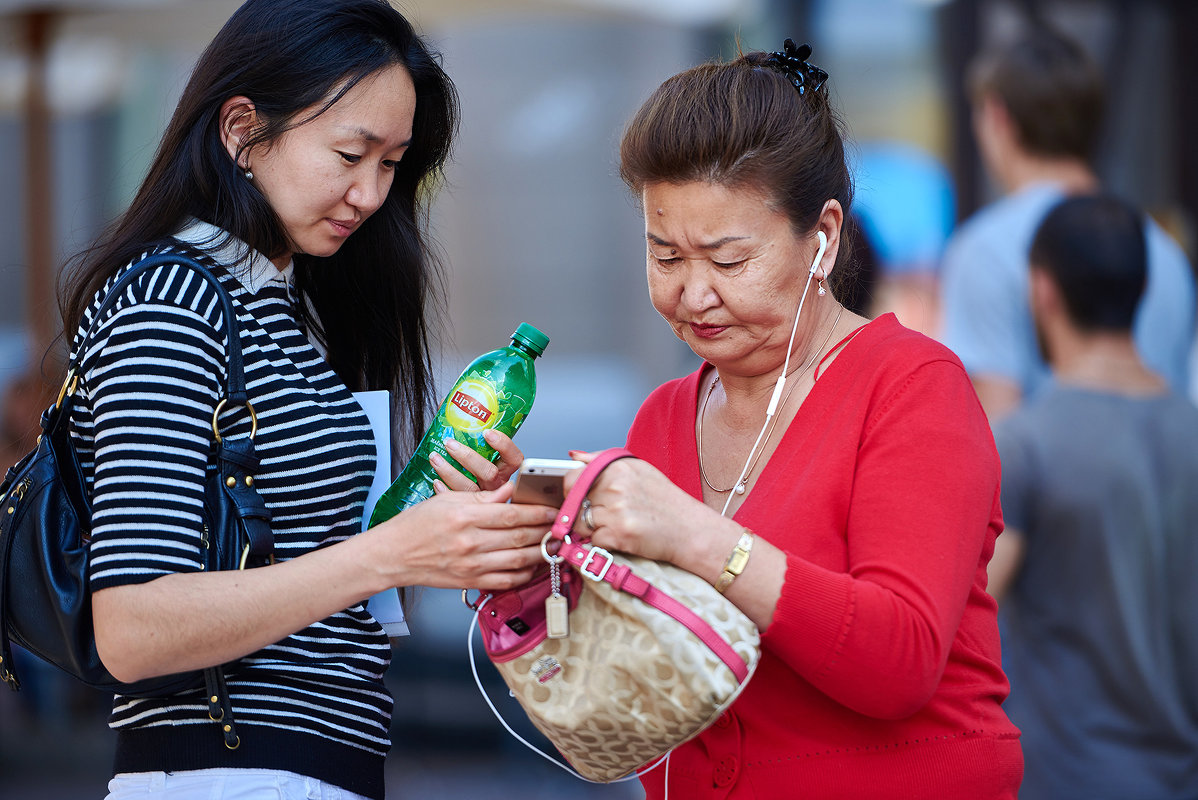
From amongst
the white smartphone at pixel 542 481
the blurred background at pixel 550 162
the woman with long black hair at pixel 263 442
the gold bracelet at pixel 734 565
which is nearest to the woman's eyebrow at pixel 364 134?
the woman with long black hair at pixel 263 442

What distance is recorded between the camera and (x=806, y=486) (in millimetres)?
1598

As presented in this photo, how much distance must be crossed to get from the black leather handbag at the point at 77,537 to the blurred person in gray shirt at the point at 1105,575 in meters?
1.85

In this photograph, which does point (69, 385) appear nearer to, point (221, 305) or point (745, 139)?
point (221, 305)

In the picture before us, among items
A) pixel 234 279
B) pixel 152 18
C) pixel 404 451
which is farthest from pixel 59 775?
pixel 234 279

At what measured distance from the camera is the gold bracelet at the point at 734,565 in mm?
1449

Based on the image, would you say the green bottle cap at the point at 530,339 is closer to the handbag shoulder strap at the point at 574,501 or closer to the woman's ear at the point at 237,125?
the handbag shoulder strap at the point at 574,501

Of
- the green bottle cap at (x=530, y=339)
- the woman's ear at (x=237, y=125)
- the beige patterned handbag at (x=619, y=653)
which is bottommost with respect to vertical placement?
the beige patterned handbag at (x=619, y=653)

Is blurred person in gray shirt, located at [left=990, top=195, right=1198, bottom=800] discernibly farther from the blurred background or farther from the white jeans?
the blurred background

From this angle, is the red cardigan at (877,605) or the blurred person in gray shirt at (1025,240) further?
the blurred person in gray shirt at (1025,240)

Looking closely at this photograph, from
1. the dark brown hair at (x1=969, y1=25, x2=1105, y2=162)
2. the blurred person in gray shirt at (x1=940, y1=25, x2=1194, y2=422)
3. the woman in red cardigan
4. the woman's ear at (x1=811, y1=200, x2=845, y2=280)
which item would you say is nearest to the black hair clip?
the woman in red cardigan

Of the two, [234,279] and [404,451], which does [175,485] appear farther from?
[404,451]

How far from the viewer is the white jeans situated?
1.53 m

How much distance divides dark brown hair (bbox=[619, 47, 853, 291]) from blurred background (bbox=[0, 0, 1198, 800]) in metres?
3.30

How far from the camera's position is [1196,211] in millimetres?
5000
